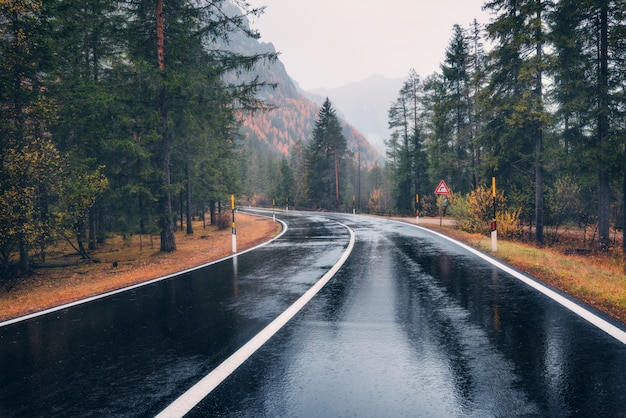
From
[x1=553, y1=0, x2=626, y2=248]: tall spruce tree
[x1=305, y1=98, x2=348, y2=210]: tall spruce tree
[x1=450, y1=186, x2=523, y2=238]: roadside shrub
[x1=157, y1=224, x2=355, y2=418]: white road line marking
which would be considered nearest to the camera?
[x1=157, y1=224, x2=355, y2=418]: white road line marking

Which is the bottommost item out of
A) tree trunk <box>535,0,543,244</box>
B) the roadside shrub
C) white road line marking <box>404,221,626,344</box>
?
white road line marking <box>404,221,626,344</box>

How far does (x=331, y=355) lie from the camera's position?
414 cm

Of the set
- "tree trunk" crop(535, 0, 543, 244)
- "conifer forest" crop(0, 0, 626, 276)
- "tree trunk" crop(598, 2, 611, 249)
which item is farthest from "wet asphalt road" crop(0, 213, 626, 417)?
"tree trunk" crop(598, 2, 611, 249)

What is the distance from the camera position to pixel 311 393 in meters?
3.28

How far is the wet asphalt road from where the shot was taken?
3121mm

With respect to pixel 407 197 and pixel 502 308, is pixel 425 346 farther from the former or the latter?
pixel 407 197

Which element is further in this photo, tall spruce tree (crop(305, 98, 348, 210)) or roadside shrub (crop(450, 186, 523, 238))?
tall spruce tree (crop(305, 98, 348, 210))

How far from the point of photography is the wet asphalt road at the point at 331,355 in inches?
123

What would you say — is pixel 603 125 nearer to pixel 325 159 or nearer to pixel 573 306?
pixel 573 306

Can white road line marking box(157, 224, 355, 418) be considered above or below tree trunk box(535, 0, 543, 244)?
below

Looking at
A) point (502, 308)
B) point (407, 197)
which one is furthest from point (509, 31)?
point (407, 197)

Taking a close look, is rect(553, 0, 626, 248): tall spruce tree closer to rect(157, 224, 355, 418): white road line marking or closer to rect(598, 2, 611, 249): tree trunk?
rect(598, 2, 611, 249): tree trunk

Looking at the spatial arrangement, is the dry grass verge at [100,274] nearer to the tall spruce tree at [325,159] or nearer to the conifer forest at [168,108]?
the conifer forest at [168,108]

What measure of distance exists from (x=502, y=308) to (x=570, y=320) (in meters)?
0.89
